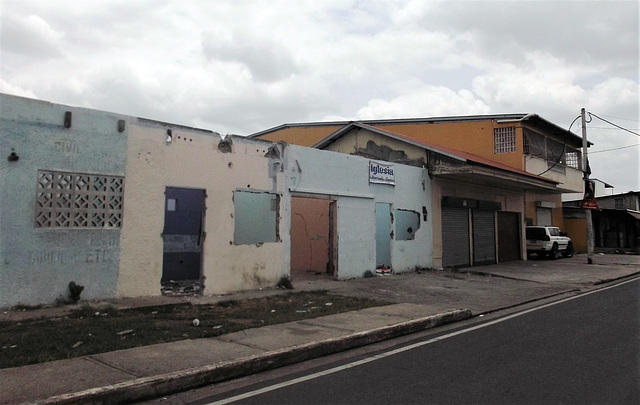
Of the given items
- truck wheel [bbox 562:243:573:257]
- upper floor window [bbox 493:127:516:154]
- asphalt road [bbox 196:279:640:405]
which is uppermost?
upper floor window [bbox 493:127:516:154]

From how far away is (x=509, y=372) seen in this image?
578cm

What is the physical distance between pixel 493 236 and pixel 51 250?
19.7 metres

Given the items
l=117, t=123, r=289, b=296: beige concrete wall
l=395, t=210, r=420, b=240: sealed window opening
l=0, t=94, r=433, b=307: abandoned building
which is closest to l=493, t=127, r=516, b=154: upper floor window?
l=395, t=210, r=420, b=240: sealed window opening

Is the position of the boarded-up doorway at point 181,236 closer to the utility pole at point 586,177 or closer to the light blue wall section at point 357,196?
the light blue wall section at point 357,196

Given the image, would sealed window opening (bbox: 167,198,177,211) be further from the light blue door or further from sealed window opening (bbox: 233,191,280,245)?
the light blue door

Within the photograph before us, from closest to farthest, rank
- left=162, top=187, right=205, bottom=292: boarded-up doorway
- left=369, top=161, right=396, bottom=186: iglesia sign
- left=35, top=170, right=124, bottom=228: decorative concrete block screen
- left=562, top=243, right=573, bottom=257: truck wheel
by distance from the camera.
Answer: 1. left=35, top=170, right=124, bottom=228: decorative concrete block screen
2. left=162, top=187, right=205, bottom=292: boarded-up doorway
3. left=369, top=161, right=396, bottom=186: iglesia sign
4. left=562, top=243, right=573, bottom=257: truck wheel

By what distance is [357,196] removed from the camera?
51.6 feet

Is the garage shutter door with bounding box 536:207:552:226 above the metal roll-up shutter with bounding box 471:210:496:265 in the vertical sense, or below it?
above

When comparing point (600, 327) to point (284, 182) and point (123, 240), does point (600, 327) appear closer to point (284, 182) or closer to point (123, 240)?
point (284, 182)

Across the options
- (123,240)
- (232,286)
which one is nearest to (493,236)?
(232,286)

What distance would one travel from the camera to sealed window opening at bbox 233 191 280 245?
41.1 ft

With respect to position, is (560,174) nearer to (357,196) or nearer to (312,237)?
(312,237)

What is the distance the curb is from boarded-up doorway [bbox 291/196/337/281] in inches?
346

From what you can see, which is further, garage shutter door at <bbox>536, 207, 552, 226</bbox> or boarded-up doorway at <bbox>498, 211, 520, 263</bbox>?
garage shutter door at <bbox>536, 207, 552, 226</bbox>
